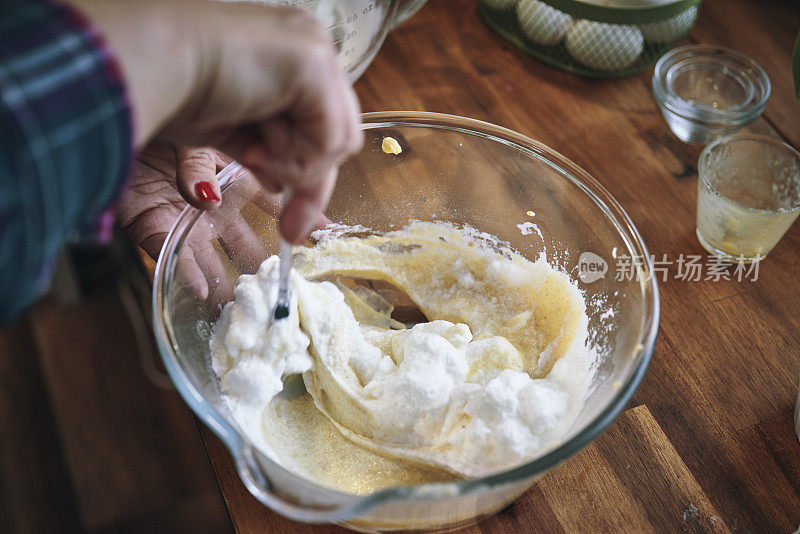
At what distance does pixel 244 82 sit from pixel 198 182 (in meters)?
0.27

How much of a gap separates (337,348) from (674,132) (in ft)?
→ 1.91

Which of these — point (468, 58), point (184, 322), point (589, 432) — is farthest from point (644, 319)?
point (468, 58)

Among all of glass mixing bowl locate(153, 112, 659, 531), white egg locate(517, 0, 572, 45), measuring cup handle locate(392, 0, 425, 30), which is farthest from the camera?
white egg locate(517, 0, 572, 45)

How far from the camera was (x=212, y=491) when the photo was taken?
1263mm

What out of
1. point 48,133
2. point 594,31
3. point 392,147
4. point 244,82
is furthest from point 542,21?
point 48,133

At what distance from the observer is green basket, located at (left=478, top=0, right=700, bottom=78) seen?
930 mm

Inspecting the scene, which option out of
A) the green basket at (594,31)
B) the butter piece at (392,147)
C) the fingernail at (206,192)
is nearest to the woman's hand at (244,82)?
the fingernail at (206,192)

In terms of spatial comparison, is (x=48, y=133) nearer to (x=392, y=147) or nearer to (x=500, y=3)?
(x=392, y=147)

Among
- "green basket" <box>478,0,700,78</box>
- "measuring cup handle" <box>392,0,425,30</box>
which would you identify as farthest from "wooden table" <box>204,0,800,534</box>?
"measuring cup handle" <box>392,0,425,30</box>

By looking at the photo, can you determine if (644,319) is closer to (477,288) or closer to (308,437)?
(477,288)

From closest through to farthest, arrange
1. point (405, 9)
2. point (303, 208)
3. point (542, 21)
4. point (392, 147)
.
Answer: point (303, 208) < point (392, 147) < point (405, 9) < point (542, 21)

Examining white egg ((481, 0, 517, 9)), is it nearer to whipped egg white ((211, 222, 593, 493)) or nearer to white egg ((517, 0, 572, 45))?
white egg ((517, 0, 572, 45))

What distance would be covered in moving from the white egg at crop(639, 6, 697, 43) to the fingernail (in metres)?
0.62

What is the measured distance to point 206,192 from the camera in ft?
2.20
